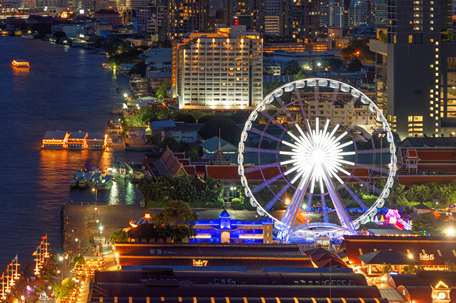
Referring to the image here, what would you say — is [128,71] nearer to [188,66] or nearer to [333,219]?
[188,66]

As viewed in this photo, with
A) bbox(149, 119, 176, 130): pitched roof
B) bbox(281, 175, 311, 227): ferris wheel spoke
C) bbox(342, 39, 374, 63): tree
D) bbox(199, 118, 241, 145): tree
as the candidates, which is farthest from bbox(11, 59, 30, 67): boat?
bbox(281, 175, 311, 227): ferris wheel spoke

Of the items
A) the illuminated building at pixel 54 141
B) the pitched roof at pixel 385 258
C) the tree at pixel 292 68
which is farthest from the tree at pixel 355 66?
the pitched roof at pixel 385 258

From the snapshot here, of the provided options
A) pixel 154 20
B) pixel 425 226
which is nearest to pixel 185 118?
pixel 425 226

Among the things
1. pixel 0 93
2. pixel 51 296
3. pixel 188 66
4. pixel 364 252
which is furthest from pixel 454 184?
pixel 0 93

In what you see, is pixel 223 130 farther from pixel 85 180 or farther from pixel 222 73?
pixel 222 73

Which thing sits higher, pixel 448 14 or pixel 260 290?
pixel 448 14
